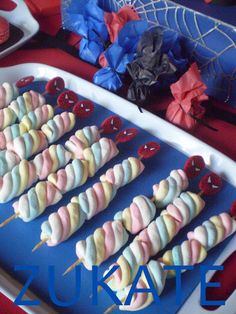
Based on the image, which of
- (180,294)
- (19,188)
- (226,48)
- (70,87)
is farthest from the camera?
(70,87)

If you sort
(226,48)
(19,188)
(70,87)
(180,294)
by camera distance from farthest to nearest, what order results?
(70,87) → (226,48) → (19,188) → (180,294)

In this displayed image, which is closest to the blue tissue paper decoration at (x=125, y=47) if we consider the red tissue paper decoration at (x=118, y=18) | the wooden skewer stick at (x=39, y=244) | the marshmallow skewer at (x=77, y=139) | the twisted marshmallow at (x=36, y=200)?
the red tissue paper decoration at (x=118, y=18)

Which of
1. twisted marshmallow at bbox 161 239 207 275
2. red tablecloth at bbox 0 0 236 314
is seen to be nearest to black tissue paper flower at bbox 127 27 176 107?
red tablecloth at bbox 0 0 236 314

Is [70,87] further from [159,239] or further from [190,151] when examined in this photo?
[159,239]

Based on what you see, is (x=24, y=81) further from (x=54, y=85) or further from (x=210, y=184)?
(x=210, y=184)

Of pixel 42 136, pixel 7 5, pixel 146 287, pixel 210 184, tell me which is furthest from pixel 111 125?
pixel 7 5

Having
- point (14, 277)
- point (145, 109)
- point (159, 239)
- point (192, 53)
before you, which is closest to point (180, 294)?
point (159, 239)

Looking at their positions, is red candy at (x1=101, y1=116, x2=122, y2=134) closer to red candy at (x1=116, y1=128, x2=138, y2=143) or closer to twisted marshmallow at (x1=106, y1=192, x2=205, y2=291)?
red candy at (x1=116, y1=128, x2=138, y2=143)
